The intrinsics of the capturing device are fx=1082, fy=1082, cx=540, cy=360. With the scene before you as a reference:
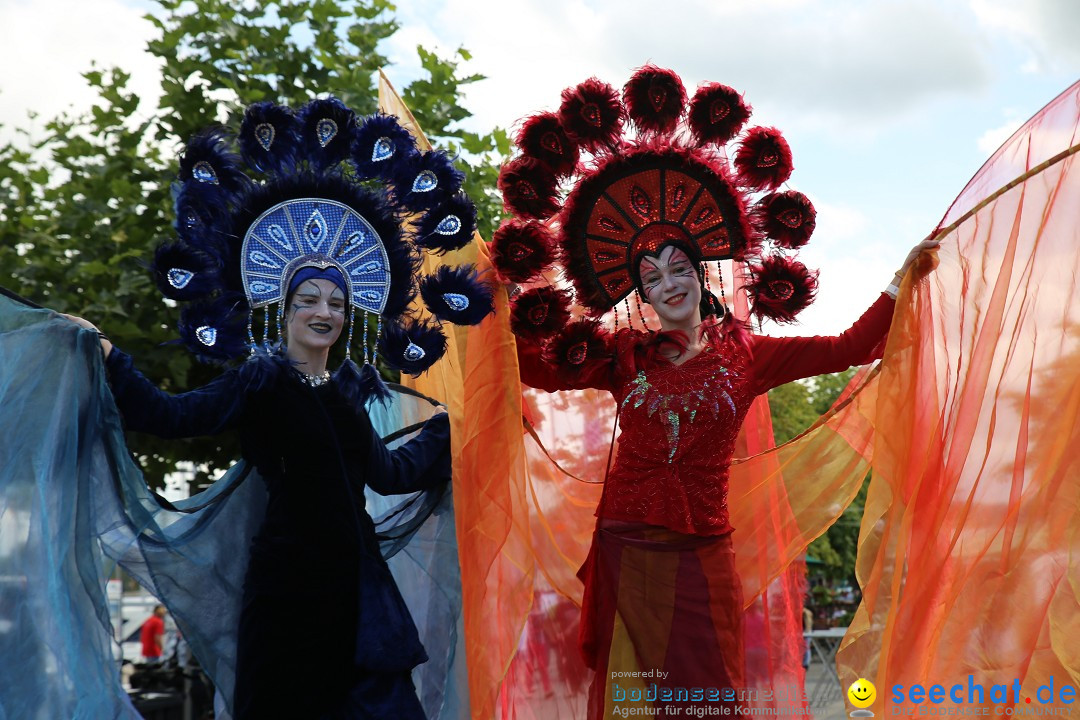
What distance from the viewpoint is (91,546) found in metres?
3.16

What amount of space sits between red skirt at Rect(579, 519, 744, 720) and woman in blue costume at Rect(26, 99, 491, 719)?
2.12ft

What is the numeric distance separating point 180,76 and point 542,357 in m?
2.78

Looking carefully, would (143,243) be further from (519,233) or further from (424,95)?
(519,233)

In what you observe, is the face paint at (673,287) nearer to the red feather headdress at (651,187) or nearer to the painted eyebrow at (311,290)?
the red feather headdress at (651,187)

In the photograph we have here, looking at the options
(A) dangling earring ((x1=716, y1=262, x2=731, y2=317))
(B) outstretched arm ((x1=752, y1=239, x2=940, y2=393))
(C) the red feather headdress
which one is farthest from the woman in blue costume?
(B) outstretched arm ((x1=752, y1=239, x2=940, y2=393))

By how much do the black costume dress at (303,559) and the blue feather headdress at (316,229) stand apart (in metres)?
0.21

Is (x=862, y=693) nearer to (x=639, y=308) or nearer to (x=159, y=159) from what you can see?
(x=639, y=308)

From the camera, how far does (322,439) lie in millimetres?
3312

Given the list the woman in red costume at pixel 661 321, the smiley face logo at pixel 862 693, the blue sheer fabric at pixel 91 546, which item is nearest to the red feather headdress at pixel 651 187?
the woman in red costume at pixel 661 321

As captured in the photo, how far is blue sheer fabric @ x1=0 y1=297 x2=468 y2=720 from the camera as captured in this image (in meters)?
2.92

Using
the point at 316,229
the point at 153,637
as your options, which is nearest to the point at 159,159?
the point at 316,229

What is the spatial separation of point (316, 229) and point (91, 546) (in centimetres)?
118

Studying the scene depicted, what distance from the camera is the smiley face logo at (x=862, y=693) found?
3180 mm

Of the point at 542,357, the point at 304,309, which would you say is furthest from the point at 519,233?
the point at 304,309
